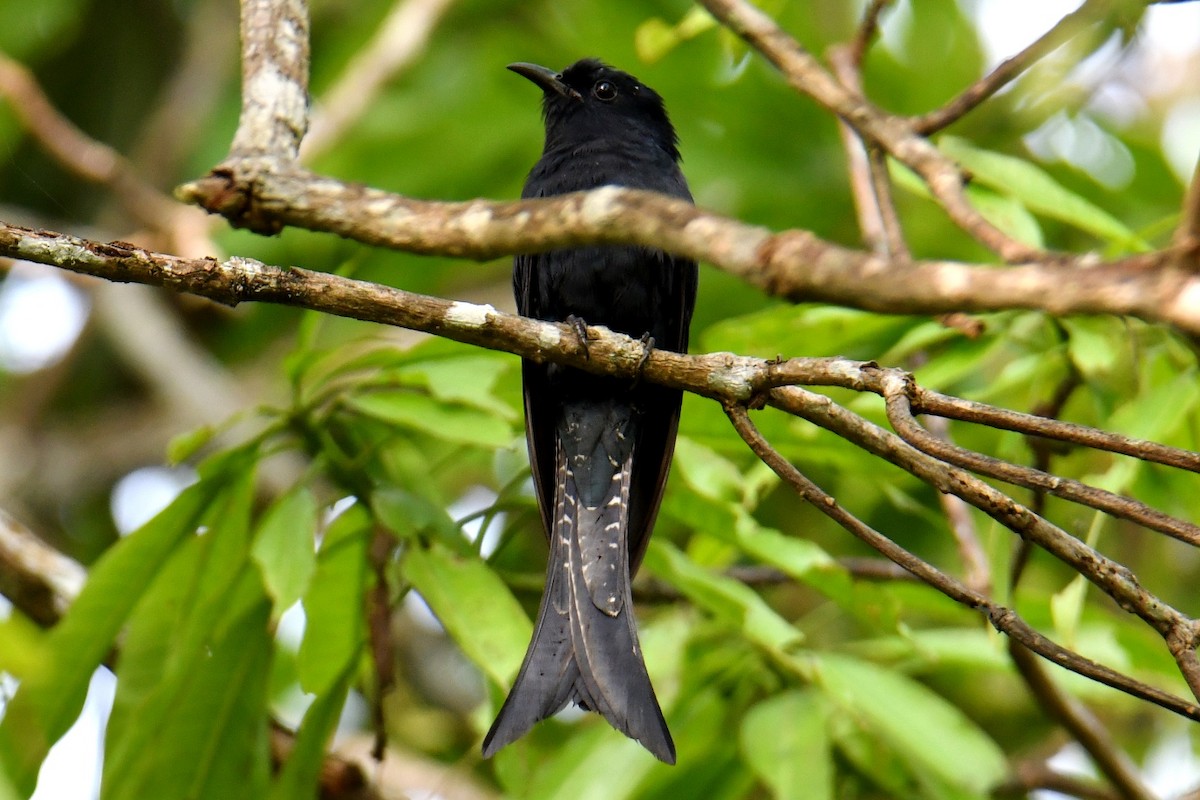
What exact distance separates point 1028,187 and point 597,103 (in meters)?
1.61

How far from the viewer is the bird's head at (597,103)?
167 inches

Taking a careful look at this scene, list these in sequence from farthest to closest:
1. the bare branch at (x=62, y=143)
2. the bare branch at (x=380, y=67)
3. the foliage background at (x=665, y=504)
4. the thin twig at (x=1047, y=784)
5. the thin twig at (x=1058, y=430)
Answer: the bare branch at (x=380, y=67)
the bare branch at (x=62, y=143)
the thin twig at (x=1047, y=784)
the foliage background at (x=665, y=504)
the thin twig at (x=1058, y=430)

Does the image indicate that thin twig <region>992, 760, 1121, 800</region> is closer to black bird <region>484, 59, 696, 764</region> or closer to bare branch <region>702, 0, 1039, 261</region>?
black bird <region>484, 59, 696, 764</region>

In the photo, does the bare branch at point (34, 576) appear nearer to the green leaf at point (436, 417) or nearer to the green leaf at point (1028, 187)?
the green leaf at point (436, 417)

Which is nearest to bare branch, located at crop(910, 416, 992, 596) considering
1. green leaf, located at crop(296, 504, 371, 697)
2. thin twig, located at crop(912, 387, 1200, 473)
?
thin twig, located at crop(912, 387, 1200, 473)

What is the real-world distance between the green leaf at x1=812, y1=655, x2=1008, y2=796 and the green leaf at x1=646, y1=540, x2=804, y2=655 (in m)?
0.18

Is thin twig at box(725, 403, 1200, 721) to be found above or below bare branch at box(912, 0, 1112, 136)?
below

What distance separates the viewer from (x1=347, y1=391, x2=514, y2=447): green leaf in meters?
3.00

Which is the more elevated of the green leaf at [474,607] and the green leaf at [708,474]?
the green leaf at [708,474]

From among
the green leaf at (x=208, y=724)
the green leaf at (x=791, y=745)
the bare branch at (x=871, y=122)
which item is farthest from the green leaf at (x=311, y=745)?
the bare branch at (x=871, y=122)

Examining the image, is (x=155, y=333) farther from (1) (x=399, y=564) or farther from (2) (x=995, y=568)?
(2) (x=995, y=568)

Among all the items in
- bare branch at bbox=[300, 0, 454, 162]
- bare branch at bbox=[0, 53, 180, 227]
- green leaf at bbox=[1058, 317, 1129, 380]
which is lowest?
green leaf at bbox=[1058, 317, 1129, 380]

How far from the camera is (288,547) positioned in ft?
9.38

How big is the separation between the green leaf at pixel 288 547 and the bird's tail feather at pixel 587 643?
50 centimetres
